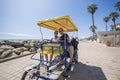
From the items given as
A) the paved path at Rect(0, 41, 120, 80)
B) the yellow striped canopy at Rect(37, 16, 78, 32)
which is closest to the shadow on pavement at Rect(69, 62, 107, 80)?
the paved path at Rect(0, 41, 120, 80)

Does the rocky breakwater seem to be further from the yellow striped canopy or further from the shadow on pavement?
the shadow on pavement

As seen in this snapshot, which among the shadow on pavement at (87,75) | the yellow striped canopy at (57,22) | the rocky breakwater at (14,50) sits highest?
the yellow striped canopy at (57,22)

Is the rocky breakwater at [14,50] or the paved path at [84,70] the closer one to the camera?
the paved path at [84,70]

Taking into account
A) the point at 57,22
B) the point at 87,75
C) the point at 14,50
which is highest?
the point at 57,22

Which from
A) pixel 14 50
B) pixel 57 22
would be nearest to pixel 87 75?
pixel 57 22

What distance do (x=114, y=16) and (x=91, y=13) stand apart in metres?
13.7

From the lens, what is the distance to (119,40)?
20.9 metres

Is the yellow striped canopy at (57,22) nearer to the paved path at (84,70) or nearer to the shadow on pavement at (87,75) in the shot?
the shadow on pavement at (87,75)

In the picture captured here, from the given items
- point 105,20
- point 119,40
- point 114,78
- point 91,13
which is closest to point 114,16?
point 91,13

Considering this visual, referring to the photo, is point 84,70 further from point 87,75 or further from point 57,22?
point 57,22

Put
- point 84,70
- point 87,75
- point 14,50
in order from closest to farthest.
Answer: point 87,75 < point 84,70 < point 14,50

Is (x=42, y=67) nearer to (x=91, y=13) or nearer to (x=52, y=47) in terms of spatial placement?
(x=52, y=47)

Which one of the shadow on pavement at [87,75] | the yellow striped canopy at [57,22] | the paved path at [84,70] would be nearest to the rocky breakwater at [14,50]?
the paved path at [84,70]

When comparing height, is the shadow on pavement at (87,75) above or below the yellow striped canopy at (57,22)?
below
